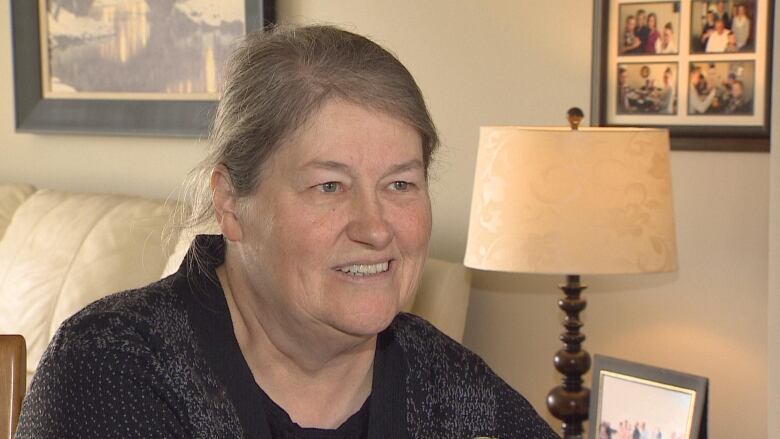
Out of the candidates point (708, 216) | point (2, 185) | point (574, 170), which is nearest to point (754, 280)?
point (708, 216)

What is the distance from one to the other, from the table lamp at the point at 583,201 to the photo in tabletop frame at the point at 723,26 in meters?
0.36

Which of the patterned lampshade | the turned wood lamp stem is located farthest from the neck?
the turned wood lamp stem

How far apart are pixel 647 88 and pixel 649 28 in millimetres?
131

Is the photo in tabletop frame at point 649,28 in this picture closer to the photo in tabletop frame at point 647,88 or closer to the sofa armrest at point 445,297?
the photo in tabletop frame at point 647,88

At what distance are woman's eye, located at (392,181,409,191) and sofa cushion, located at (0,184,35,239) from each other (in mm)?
2530

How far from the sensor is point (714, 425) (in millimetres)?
2609

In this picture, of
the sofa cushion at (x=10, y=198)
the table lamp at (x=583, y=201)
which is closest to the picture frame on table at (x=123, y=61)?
the sofa cushion at (x=10, y=198)

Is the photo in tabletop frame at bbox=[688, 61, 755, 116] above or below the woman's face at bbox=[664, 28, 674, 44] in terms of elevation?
below

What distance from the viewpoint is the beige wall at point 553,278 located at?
8.30 feet

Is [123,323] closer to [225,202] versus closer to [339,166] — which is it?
[225,202]

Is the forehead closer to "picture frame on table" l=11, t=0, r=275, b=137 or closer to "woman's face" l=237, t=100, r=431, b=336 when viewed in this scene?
"woman's face" l=237, t=100, r=431, b=336

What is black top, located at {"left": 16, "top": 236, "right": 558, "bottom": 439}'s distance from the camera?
1288 mm

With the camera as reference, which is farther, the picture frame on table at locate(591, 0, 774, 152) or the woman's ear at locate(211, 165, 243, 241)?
the picture frame on table at locate(591, 0, 774, 152)

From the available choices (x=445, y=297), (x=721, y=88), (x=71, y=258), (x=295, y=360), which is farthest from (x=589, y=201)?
(x=71, y=258)
